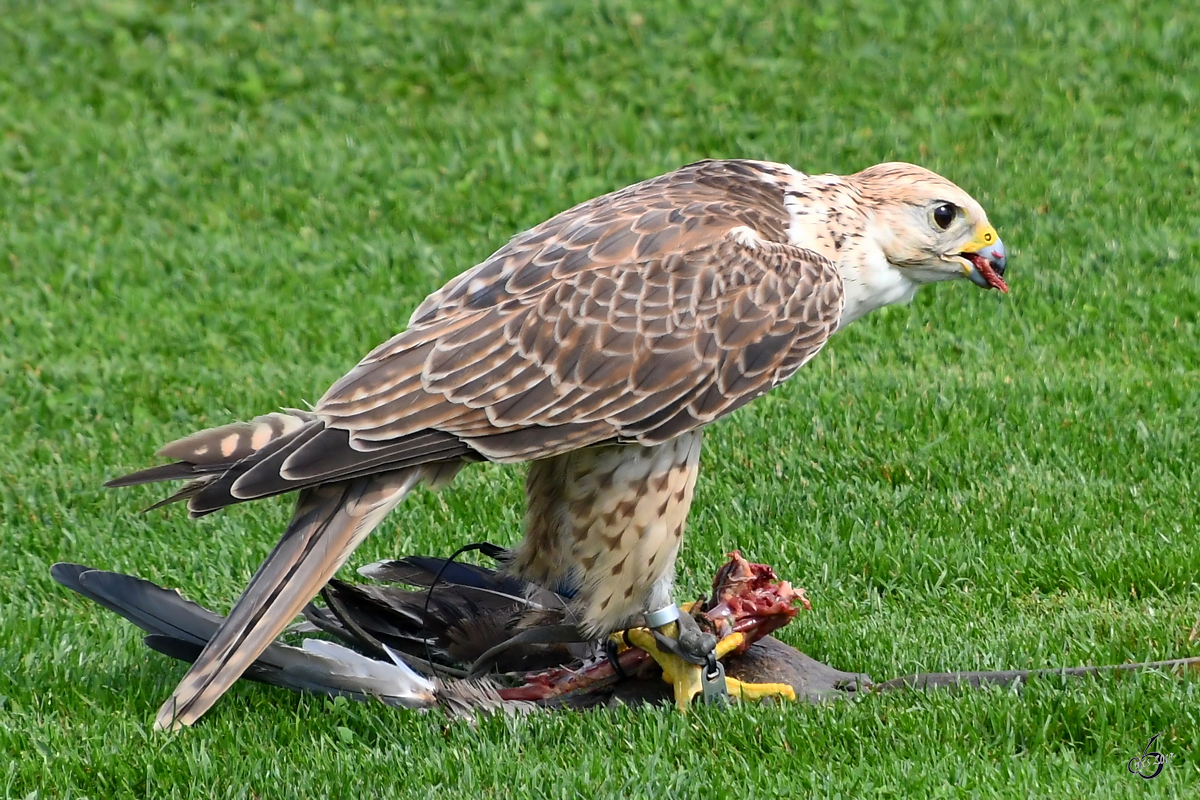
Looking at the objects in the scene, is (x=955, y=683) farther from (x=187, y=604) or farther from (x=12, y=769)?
(x=12, y=769)

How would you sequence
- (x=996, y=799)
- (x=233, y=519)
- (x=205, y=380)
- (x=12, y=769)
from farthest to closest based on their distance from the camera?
(x=205, y=380) → (x=233, y=519) → (x=12, y=769) → (x=996, y=799)

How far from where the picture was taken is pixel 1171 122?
31.8 feet

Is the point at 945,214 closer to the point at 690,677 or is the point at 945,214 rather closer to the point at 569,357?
the point at 569,357

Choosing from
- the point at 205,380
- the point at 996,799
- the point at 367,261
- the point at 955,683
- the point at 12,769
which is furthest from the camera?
the point at 367,261

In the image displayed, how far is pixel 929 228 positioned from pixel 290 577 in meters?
2.10

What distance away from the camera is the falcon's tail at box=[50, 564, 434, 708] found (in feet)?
14.8

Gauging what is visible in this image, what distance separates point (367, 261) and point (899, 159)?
3083 millimetres

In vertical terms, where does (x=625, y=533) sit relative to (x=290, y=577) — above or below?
below

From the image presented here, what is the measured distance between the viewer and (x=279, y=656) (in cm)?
456

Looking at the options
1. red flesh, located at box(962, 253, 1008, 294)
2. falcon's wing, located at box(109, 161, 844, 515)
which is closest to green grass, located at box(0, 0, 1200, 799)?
falcon's wing, located at box(109, 161, 844, 515)

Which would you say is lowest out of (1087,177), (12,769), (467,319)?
(1087,177)

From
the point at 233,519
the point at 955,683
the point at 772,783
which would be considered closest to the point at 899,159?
the point at 233,519

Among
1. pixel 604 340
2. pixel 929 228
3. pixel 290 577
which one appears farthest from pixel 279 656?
pixel 929 228

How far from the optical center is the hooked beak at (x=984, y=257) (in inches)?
193
